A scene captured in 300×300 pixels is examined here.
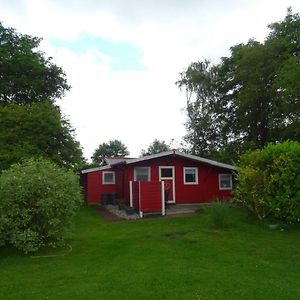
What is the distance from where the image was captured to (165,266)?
9.06 metres

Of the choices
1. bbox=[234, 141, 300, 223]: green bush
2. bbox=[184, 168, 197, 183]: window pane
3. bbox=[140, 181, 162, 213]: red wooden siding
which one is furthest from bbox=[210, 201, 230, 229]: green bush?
bbox=[184, 168, 197, 183]: window pane

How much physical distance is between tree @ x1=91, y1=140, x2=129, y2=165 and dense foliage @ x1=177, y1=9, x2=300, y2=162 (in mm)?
30380

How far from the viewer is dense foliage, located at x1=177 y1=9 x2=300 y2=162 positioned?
2465cm

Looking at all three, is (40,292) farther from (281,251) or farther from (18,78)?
(18,78)

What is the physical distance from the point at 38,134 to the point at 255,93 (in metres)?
15.5

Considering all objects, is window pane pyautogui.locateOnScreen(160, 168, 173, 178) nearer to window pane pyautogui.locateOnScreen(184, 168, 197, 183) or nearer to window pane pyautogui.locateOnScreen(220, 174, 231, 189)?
window pane pyautogui.locateOnScreen(184, 168, 197, 183)

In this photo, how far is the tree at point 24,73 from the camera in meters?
30.4

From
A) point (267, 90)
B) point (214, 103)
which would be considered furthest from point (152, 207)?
Result: point (214, 103)

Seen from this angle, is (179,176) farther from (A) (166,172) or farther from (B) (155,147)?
(B) (155,147)

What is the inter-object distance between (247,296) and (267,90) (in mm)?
→ 22955

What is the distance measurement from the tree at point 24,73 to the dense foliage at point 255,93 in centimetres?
1386

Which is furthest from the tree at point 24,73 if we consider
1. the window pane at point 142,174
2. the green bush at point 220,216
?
the green bush at point 220,216

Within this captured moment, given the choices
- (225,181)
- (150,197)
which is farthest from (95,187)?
(150,197)

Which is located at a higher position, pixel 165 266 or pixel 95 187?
pixel 95 187
